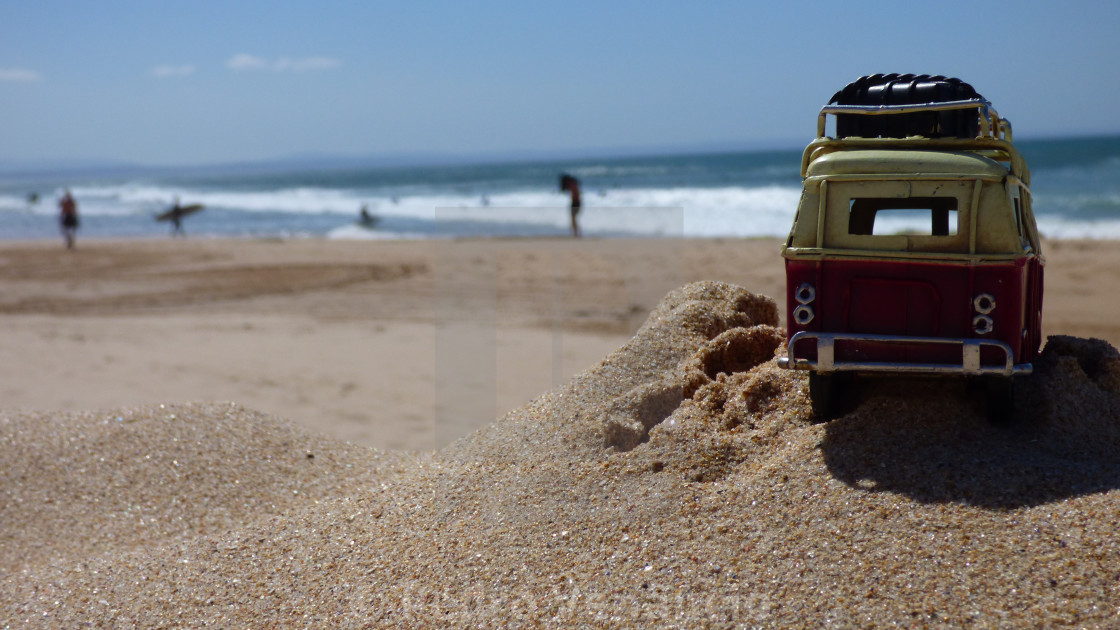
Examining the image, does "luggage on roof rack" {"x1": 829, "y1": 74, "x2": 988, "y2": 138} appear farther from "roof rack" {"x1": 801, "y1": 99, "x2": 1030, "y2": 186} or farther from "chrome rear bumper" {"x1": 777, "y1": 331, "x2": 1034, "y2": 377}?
"chrome rear bumper" {"x1": 777, "y1": 331, "x2": 1034, "y2": 377}

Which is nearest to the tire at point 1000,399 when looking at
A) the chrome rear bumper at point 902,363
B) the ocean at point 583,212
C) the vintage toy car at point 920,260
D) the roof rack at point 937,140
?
the vintage toy car at point 920,260

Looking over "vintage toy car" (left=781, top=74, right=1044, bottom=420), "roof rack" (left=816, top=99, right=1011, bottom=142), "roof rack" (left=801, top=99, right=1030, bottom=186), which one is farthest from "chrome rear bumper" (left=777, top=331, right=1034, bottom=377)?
"roof rack" (left=816, top=99, right=1011, bottom=142)

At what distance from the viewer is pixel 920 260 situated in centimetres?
288

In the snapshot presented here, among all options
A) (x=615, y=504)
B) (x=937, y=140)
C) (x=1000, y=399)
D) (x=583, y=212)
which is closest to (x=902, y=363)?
(x=1000, y=399)

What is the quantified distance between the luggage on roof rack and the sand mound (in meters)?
0.98

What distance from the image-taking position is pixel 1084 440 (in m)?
3.11

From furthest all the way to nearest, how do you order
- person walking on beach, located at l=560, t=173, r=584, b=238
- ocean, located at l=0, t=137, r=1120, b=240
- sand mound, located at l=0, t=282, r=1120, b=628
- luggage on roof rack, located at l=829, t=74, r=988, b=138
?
ocean, located at l=0, t=137, r=1120, b=240 < person walking on beach, located at l=560, t=173, r=584, b=238 < luggage on roof rack, located at l=829, t=74, r=988, b=138 < sand mound, located at l=0, t=282, r=1120, b=628

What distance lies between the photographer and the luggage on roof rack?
10.2 ft

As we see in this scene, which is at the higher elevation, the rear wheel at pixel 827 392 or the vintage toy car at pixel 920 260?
A: the vintage toy car at pixel 920 260

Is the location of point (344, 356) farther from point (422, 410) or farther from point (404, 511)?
point (404, 511)

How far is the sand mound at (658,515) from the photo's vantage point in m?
2.54

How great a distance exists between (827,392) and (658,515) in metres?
0.81

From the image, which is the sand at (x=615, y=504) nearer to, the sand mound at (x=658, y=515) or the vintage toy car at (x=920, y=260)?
the sand mound at (x=658, y=515)

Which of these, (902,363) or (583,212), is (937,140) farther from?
(583,212)
